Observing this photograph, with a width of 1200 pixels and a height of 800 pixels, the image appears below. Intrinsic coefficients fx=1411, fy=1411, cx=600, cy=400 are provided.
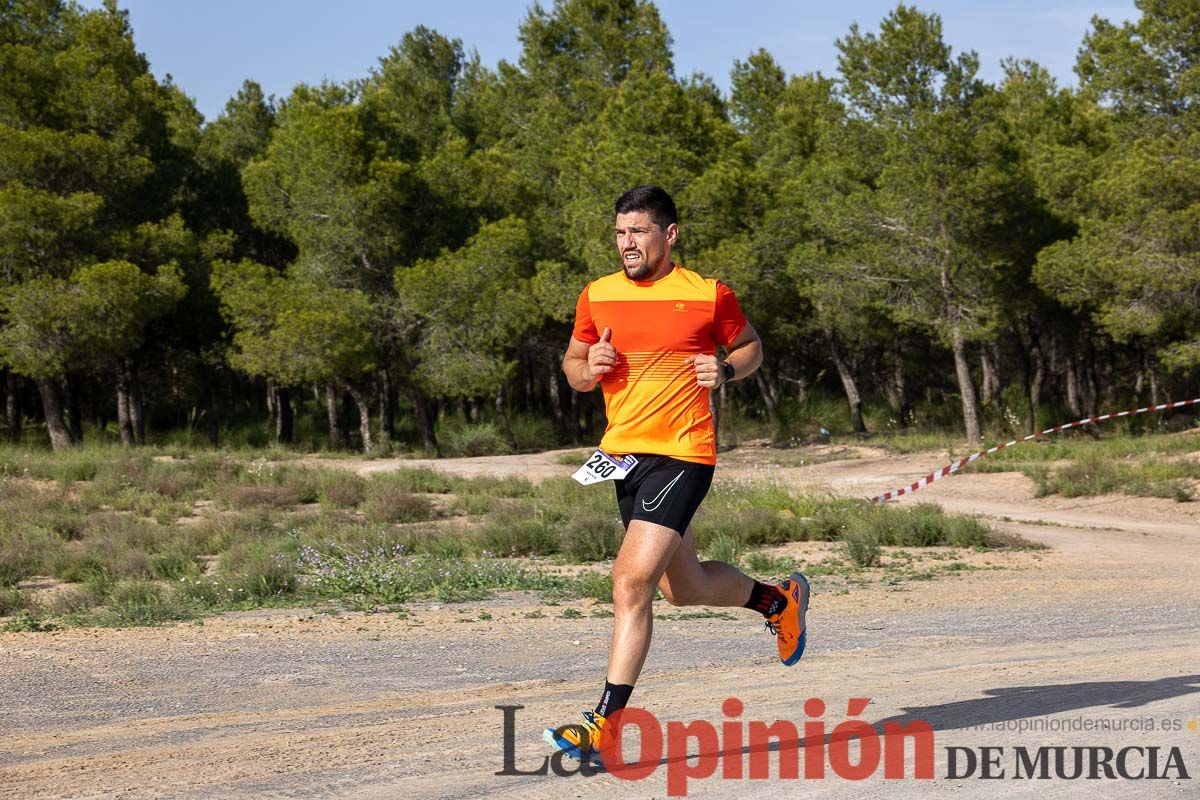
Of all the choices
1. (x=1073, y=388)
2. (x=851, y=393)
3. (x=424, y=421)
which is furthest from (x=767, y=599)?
(x=1073, y=388)

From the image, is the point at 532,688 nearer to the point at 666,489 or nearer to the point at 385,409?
the point at 666,489

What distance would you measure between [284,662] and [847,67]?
2811 cm

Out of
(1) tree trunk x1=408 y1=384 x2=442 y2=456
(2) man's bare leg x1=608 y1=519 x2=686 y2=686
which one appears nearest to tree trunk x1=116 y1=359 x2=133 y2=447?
(1) tree trunk x1=408 y1=384 x2=442 y2=456

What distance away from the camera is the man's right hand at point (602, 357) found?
536 cm

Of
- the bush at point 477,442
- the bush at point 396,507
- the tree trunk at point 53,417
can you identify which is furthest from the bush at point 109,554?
the bush at point 477,442

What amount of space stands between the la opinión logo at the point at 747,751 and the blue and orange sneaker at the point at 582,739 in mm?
30

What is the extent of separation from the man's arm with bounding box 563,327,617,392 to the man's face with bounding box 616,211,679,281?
270mm

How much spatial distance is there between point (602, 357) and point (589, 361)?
0.28 ft

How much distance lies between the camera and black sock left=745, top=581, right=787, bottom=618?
A: 617cm

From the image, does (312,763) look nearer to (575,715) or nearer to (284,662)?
(575,715)

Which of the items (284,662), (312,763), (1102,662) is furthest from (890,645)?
(312,763)

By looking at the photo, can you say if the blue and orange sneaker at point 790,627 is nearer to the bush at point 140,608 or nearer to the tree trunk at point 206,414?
the bush at point 140,608

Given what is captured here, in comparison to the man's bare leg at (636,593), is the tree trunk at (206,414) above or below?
above

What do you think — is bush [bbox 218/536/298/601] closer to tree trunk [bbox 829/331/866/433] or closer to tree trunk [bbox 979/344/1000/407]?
tree trunk [bbox 829/331/866/433]
